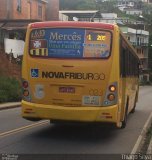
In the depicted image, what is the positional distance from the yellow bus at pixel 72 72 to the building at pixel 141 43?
8398 cm

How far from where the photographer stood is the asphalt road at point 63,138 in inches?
468

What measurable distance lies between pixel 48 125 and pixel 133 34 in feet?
284

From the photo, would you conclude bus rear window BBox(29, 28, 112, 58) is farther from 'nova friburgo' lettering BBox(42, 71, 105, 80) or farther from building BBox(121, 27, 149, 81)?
building BBox(121, 27, 149, 81)

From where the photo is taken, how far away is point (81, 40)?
13.7m

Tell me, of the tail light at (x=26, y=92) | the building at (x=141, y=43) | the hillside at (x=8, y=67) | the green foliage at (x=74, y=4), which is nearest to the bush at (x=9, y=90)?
the hillside at (x=8, y=67)

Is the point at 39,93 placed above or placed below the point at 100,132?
above

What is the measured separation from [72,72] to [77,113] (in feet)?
3.57

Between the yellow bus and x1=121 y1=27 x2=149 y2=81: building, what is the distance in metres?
84.0

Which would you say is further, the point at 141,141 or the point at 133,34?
the point at 133,34

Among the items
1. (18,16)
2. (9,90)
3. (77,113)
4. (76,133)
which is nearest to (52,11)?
(18,16)

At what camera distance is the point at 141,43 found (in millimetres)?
107438

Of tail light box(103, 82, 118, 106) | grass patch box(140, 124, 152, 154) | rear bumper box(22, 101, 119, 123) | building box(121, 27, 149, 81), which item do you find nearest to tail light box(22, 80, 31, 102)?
rear bumper box(22, 101, 119, 123)

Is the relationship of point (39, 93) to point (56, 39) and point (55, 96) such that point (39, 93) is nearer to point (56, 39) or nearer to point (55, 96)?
point (55, 96)

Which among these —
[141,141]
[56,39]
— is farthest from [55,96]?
[141,141]
